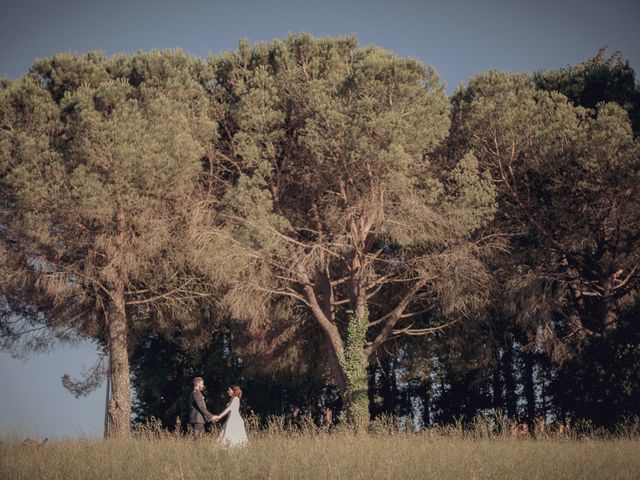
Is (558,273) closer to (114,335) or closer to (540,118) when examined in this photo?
(540,118)

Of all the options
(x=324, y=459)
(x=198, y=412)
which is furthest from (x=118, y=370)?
(x=324, y=459)

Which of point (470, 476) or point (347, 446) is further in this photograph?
point (347, 446)

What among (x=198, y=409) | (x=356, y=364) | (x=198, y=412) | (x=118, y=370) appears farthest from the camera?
(x=356, y=364)

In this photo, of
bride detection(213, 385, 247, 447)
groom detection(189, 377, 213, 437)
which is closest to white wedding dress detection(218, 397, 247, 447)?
bride detection(213, 385, 247, 447)

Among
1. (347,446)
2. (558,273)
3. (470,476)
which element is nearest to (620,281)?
(558,273)

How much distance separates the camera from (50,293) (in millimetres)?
18453

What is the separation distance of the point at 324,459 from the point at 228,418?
3.70m

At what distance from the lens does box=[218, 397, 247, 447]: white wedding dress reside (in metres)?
12.5

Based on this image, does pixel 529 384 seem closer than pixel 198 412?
No

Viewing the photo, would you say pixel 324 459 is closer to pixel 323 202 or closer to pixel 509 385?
pixel 323 202

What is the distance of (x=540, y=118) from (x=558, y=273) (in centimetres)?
435

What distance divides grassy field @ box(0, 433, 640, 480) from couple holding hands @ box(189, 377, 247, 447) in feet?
1.29

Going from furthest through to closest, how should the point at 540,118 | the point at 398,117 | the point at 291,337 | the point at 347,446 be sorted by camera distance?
the point at 291,337, the point at 540,118, the point at 398,117, the point at 347,446

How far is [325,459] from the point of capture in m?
9.67
